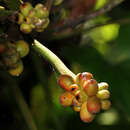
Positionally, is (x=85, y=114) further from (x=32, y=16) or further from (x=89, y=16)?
(x=89, y=16)

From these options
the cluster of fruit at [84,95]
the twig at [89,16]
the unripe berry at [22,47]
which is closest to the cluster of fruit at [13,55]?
the unripe berry at [22,47]

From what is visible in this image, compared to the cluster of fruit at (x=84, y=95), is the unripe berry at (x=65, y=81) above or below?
above

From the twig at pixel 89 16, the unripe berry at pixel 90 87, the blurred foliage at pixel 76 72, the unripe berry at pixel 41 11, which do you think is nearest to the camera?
the unripe berry at pixel 90 87

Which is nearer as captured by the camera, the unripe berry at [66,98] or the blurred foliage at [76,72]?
the unripe berry at [66,98]

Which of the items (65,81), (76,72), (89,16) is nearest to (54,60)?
(65,81)

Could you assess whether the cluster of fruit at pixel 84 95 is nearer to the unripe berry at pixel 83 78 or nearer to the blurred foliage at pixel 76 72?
the unripe berry at pixel 83 78

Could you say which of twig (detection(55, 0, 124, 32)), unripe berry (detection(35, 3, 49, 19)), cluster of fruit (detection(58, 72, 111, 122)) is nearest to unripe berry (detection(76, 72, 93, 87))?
cluster of fruit (detection(58, 72, 111, 122))
